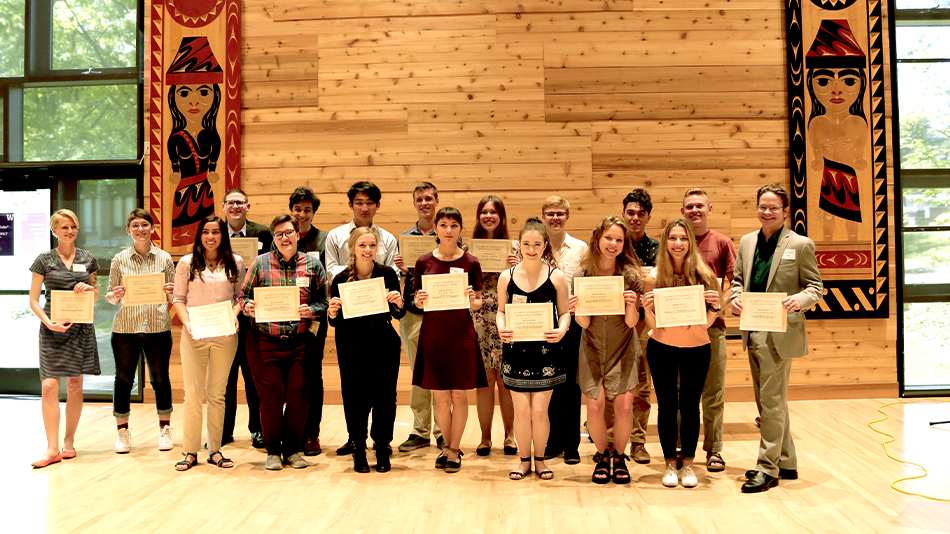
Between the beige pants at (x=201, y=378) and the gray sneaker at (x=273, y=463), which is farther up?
the beige pants at (x=201, y=378)

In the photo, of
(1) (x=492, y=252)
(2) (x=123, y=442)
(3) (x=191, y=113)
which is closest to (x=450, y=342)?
(1) (x=492, y=252)

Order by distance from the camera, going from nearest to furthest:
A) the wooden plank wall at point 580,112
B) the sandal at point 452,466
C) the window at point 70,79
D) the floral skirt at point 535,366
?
the floral skirt at point 535,366 → the sandal at point 452,466 → the wooden plank wall at point 580,112 → the window at point 70,79

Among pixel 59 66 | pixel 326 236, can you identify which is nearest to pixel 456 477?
pixel 326 236

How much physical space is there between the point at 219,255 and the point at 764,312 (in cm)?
329

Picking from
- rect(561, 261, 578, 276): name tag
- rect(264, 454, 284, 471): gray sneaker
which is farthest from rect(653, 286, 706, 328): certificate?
rect(264, 454, 284, 471): gray sneaker

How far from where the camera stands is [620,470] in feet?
12.2

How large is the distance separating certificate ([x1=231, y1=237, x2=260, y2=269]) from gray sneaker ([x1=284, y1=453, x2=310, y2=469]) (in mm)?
1355

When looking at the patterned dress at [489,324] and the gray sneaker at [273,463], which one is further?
the patterned dress at [489,324]

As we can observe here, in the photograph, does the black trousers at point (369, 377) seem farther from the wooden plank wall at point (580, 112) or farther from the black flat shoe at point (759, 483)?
the black flat shoe at point (759, 483)

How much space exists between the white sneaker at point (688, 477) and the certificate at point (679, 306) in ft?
2.84

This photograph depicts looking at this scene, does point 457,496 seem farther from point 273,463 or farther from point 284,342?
point 284,342

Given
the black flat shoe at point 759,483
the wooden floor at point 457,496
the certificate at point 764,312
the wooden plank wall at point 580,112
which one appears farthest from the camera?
the wooden plank wall at point 580,112

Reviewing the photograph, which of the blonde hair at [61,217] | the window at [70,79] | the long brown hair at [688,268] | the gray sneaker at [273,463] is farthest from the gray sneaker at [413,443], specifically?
the window at [70,79]

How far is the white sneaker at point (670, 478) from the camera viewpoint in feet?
11.9
